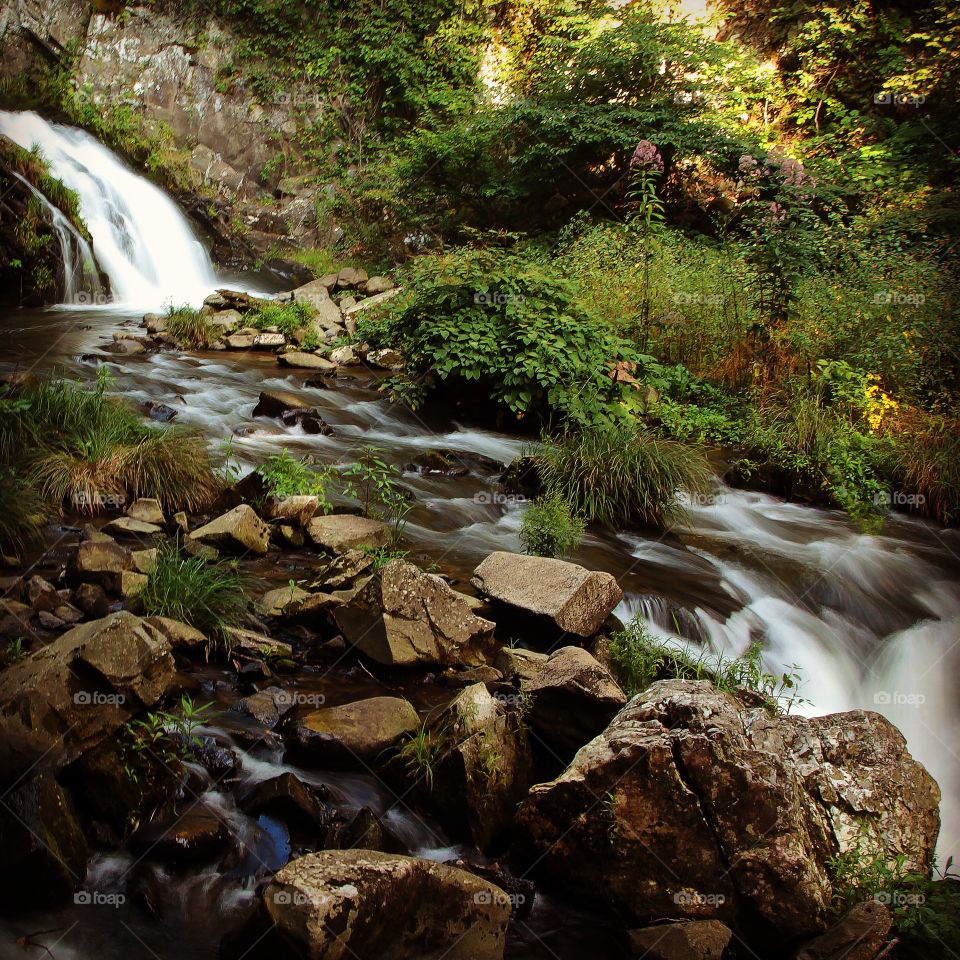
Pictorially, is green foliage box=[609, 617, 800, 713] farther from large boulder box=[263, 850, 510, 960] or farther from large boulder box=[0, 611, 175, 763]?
large boulder box=[0, 611, 175, 763]

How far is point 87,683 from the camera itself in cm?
323

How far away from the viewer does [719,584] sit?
6215mm

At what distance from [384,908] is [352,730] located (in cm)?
111

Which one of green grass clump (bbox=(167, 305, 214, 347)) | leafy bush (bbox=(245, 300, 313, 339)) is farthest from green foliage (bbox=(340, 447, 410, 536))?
leafy bush (bbox=(245, 300, 313, 339))

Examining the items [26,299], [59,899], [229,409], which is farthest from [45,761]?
[26,299]

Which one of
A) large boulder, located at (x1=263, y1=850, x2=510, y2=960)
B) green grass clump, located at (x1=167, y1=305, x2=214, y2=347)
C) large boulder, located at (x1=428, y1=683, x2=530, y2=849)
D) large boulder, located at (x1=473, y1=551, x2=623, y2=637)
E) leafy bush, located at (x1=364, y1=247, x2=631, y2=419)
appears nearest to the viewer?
large boulder, located at (x1=263, y1=850, x2=510, y2=960)

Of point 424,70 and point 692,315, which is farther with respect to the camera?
point 424,70

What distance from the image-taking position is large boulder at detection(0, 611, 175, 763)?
3.07 meters

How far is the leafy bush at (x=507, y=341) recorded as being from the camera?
8.72 m

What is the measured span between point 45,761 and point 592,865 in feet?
7.32

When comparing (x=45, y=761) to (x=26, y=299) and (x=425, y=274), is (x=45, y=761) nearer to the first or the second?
(x=425, y=274)

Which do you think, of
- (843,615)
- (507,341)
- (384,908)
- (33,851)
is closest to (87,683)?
(33,851)

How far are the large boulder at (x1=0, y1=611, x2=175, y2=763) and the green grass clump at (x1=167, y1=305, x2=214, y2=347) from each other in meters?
9.11

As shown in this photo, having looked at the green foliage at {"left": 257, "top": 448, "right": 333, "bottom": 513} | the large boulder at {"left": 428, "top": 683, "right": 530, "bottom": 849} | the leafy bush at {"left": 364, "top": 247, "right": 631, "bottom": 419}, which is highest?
the leafy bush at {"left": 364, "top": 247, "right": 631, "bottom": 419}
